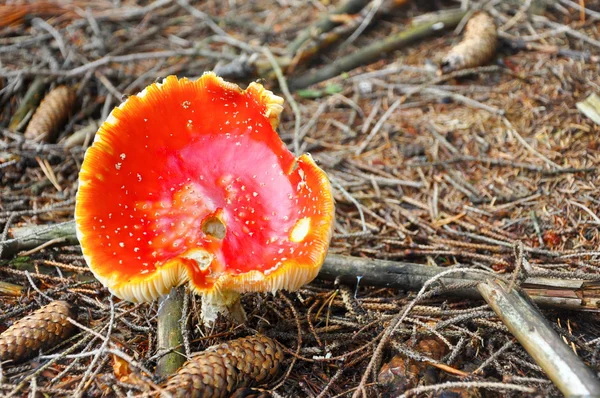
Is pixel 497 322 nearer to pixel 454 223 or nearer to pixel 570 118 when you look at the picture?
pixel 454 223

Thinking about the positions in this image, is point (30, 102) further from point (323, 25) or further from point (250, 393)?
point (250, 393)

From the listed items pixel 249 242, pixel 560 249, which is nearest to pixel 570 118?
pixel 560 249

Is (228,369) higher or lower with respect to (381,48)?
lower

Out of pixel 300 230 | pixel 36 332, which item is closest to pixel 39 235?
pixel 36 332

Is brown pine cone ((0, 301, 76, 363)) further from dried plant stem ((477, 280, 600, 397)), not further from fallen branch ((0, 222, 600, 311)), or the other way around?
dried plant stem ((477, 280, 600, 397))

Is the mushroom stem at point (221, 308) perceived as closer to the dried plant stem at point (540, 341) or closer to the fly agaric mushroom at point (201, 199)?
the fly agaric mushroom at point (201, 199)

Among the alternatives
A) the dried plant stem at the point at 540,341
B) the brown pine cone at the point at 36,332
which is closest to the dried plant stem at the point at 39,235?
the brown pine cone at the point at 36,332
